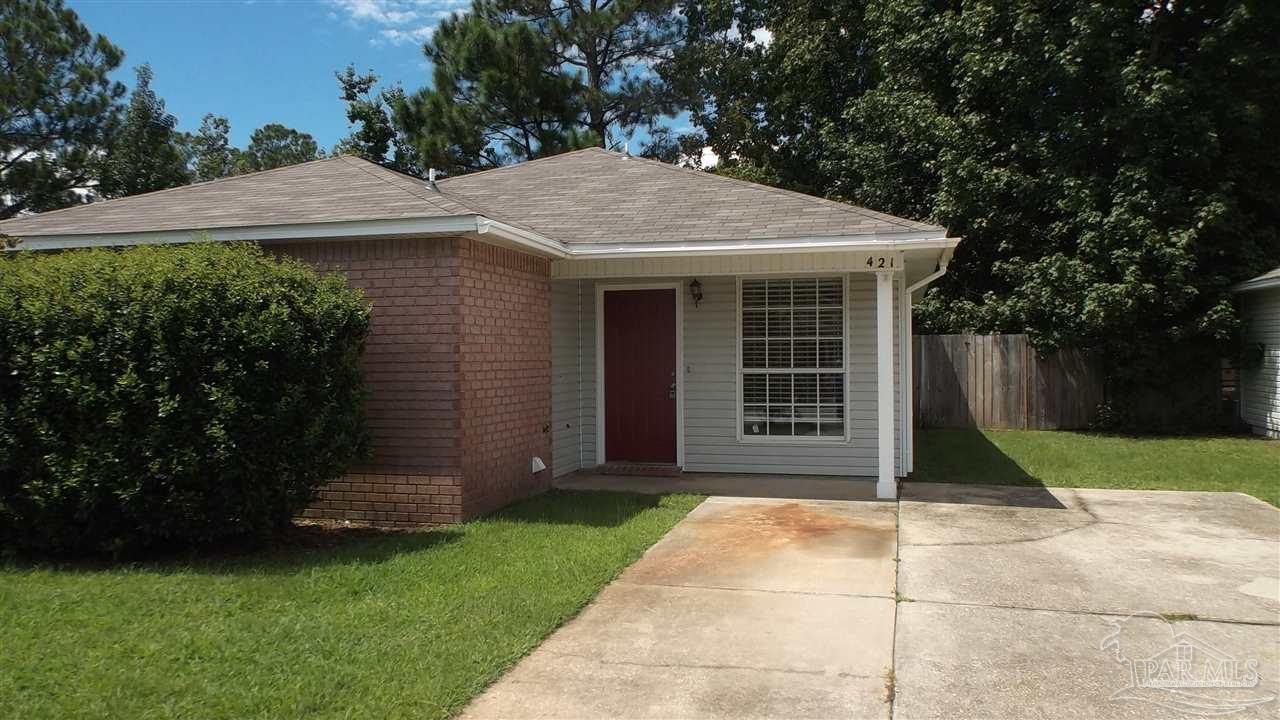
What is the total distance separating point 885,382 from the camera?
27.6 ft

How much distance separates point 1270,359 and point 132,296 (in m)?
16.0

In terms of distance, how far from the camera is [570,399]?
10234mm

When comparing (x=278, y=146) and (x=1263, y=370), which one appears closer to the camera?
(x=1263, y=370)

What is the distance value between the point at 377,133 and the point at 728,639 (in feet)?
83.4

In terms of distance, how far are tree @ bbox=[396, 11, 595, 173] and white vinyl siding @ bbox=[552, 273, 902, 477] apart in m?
14.4

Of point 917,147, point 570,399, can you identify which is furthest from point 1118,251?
point 570,399

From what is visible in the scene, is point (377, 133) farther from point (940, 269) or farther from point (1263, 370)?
point (1263, 370)

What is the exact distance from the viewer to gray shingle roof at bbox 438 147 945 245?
8.64 meters

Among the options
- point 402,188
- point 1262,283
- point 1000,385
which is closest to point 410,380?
point 402,188

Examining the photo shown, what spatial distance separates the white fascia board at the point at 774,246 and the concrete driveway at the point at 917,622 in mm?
2474

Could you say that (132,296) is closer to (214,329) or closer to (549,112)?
(214,329)

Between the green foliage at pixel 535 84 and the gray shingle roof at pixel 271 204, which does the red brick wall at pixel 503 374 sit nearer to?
the gray shingle roof at pixel 271 204

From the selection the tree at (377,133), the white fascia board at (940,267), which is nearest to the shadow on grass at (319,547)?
the white fascia board at (940,267)

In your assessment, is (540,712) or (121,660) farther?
(121,660)
